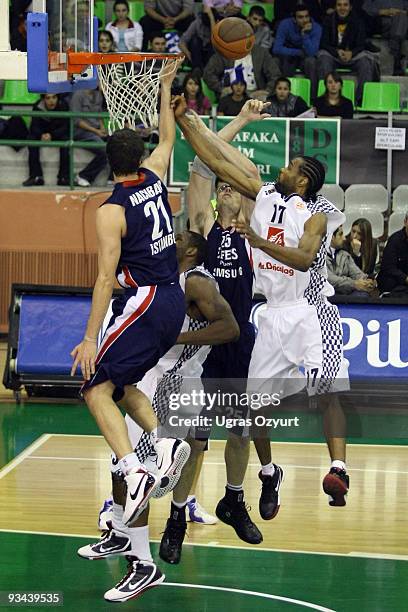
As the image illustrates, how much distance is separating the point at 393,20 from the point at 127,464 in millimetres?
12901

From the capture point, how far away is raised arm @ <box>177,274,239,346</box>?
7.88 metres

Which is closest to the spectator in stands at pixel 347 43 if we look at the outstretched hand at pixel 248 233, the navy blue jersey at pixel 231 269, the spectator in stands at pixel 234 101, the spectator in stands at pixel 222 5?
the spectator in stands at pixel 222 5

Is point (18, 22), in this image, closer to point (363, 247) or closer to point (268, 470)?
point (363, 247)

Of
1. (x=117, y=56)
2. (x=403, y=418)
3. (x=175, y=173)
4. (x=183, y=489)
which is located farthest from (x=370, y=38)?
(x=183, y=489)

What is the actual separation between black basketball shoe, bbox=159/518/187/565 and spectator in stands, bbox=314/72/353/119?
379 inches

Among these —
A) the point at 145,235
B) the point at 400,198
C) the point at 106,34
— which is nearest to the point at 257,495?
the point at 145,235

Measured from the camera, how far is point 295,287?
8.31 metres

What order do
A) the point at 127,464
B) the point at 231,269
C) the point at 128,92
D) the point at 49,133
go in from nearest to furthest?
the point at 127,464, the point at 231,269, the point at 128,92, the point at 49,133

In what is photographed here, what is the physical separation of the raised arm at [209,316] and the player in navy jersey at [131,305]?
0.65 m

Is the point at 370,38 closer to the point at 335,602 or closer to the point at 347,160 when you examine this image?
the point at 347,160

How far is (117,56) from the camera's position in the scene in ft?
27.0

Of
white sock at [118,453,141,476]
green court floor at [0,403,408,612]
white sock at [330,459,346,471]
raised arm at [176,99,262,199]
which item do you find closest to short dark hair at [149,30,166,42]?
raised arm at [176,99,262,199]

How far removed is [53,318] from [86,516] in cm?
397

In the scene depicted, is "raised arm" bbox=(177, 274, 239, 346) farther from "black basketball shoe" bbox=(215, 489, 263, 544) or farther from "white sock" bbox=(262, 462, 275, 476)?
"black basketball shoe" bbox=(215, 489, 263, 544)
